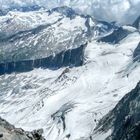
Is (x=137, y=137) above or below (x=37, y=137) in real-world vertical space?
below

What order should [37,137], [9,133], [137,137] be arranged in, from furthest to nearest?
[137,137]
[37,137]
[9,133]

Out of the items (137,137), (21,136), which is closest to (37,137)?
(21,136)

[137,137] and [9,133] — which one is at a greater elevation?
[9,133]

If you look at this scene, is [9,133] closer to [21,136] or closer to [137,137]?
[21,136]

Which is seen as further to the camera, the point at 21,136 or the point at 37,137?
the point at 37,137

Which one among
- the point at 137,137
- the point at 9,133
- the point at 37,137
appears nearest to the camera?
the point at 9,133

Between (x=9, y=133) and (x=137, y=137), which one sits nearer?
(x=9, y=133)

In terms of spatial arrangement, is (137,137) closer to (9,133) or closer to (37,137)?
(37,137)
